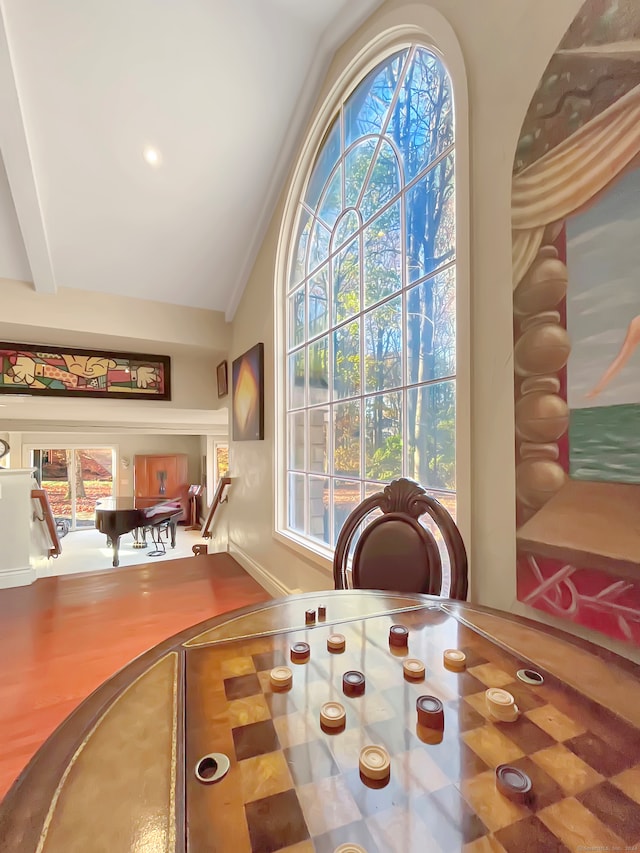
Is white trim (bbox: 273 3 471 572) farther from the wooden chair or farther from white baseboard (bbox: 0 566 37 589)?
white baseboard (bbox: 0 566 37 589)

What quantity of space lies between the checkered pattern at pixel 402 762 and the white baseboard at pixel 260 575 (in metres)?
1.89

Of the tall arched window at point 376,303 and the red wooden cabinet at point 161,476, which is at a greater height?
the tall arched window at point 376,303

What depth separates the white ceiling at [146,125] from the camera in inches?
77.5

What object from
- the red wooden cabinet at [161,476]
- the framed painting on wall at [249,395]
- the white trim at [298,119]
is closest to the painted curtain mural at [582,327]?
the white trim at [298,119]

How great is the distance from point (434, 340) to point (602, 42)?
3.02 ft

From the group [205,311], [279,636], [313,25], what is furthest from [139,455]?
[279,636]

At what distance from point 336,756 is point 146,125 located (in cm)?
305

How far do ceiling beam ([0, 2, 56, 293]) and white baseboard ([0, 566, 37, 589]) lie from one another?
219 cm

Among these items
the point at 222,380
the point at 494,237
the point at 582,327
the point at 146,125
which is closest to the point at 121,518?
the point at 222,380

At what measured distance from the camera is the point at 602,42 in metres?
0.97

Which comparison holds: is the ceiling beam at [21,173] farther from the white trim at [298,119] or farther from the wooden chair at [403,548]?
the wooden chair at [403,548]

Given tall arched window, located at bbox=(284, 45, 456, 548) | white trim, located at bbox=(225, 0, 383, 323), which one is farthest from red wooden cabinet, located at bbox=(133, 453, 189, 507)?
tall arched window, located at bbox=(284, 45, 456, 548)

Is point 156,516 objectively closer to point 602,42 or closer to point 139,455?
point 139,455

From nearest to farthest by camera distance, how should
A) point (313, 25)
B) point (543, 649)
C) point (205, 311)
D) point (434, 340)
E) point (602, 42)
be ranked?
point (543, 649) < point (602, 42) < point (434, 340) < point (313, 25) < point (205, 311)
